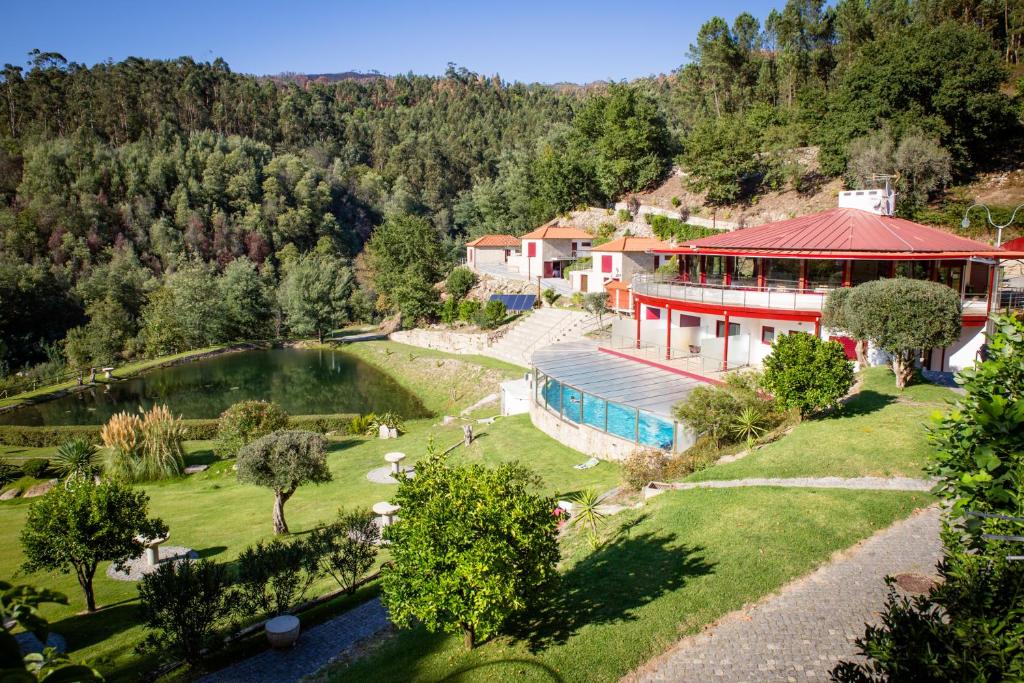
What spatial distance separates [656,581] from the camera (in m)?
9.57

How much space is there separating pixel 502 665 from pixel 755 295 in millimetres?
17921

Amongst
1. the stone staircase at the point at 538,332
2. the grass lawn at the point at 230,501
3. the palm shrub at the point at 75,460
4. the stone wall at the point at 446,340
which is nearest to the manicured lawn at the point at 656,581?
the grass lawn at the point at 230,501

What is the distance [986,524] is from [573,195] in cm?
5774

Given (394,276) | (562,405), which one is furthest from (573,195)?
(562,405)

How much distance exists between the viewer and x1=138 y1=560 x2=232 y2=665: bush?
9.25 meters

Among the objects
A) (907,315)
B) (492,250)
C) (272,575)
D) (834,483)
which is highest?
(907,315)

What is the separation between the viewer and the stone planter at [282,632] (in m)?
9.72

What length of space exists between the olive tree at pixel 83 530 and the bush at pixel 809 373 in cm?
1529

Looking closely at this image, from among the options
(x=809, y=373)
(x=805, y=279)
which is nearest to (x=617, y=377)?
(x=809, y=373)

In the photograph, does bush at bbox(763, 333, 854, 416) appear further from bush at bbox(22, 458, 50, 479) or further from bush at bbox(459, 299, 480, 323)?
bush at bbox(459, 299, 480, 323)

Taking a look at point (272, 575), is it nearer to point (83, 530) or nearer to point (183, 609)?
point (183, 609)

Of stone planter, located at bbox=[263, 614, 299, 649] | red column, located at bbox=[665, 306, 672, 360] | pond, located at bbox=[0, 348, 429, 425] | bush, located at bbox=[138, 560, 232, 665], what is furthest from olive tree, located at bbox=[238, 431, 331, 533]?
pond, located at bbox=[0, 348, 429, 425]

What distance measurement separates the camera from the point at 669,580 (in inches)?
376

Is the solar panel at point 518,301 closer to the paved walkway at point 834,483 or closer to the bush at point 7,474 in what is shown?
the bush at point 7,474
